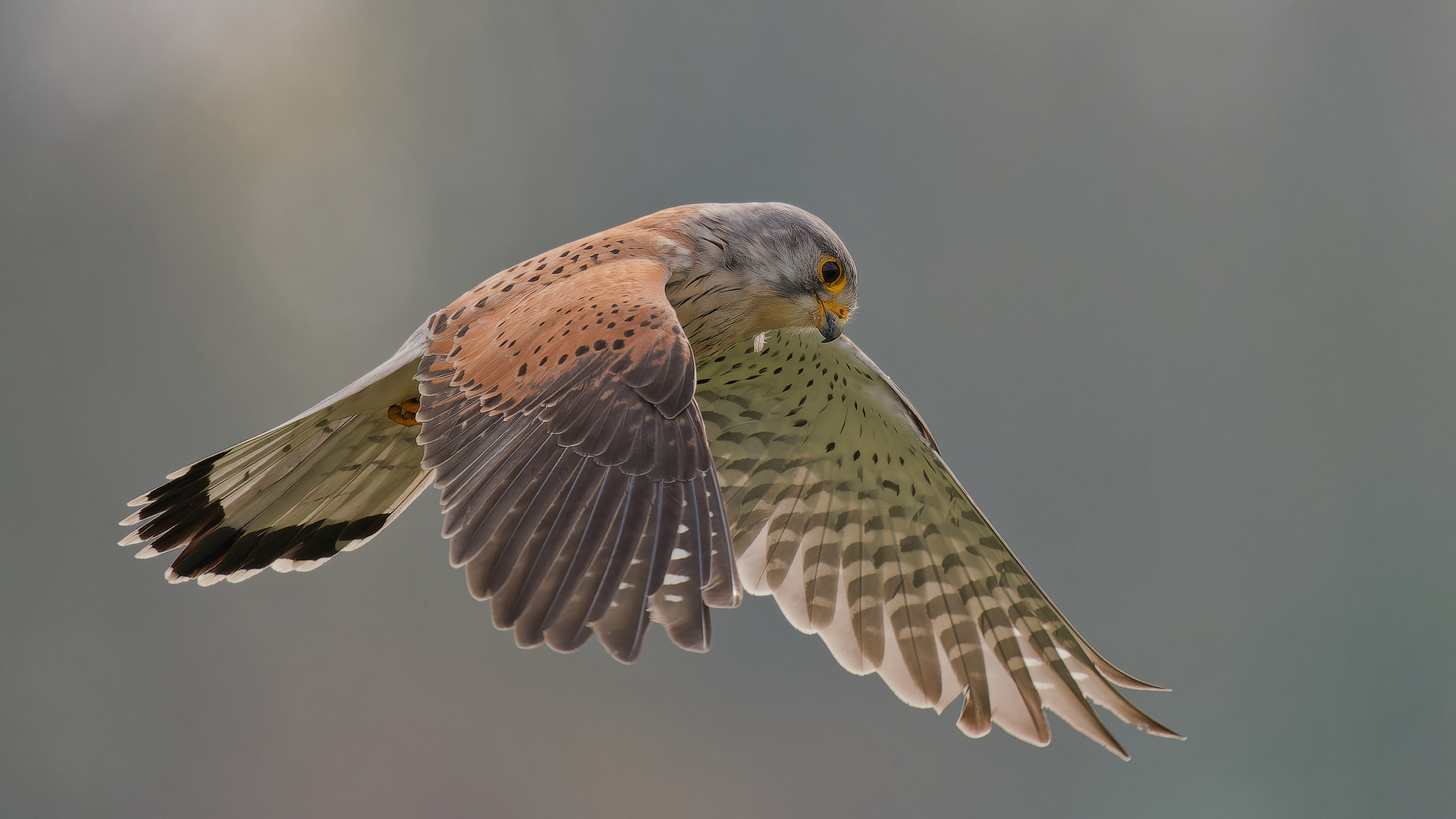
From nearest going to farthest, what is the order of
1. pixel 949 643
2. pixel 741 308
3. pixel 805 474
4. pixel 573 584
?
pixel 573 584, pixel 741 308, pixel 949 643, pixel 805 474

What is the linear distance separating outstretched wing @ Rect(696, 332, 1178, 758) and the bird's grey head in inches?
7.4

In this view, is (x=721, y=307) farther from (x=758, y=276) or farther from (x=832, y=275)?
(x=832, y=275)

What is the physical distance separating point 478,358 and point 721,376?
962 mm

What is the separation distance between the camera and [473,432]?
66.6 inches

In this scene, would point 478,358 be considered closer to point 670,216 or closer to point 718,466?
point 670,216

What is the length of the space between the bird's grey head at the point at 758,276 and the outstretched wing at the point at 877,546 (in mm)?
187

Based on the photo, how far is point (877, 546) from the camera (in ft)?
9.17

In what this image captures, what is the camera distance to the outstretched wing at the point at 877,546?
2.54 meters

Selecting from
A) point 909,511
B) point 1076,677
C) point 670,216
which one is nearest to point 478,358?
point 670,216

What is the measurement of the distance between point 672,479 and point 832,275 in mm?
1037

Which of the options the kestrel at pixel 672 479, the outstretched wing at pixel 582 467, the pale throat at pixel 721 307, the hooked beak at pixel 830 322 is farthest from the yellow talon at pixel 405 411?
the hooked beak at pixel 830 322

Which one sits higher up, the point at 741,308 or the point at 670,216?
the point at 670,216

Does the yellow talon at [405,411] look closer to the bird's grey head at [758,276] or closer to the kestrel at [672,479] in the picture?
the kestrel at [672,479]

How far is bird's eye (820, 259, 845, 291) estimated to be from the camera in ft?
8.01
